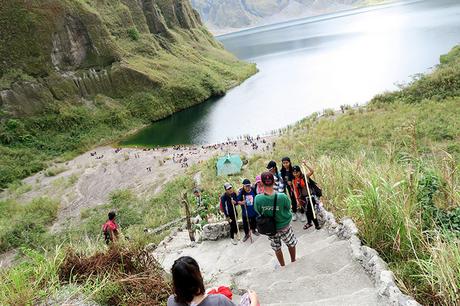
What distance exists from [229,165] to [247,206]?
1584 centimetres

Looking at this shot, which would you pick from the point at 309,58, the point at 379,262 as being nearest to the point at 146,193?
the point at 379,262

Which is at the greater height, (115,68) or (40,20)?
(40,20)

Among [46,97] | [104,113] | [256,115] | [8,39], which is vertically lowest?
[256,115]

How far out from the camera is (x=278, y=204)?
5.83 metres

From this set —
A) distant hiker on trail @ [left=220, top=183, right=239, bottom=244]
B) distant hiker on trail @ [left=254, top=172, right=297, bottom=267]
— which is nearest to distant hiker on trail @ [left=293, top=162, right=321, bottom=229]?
distant hiker on trail @ [left=220, top=183, right=239, bottom=244]

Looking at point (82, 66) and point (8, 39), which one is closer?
point (8, 39)

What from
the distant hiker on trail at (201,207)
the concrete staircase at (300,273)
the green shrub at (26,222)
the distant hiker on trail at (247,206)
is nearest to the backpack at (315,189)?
the concrete staircase at (300,273)

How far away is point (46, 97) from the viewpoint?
A: 1743 inches

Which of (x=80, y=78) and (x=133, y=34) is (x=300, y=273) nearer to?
(x=80, y=78)

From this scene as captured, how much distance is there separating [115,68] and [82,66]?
4.06 m

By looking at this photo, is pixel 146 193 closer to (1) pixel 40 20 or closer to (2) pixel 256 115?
(2) pixel 256 115

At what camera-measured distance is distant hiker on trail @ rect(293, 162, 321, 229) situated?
7.44m

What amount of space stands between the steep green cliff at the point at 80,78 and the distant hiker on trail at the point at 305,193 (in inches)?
1199

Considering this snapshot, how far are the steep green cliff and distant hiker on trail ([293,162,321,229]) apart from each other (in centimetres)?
3046
